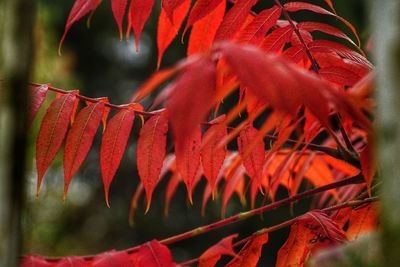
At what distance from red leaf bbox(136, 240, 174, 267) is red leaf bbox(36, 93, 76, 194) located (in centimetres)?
13

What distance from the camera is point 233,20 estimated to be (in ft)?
2.25

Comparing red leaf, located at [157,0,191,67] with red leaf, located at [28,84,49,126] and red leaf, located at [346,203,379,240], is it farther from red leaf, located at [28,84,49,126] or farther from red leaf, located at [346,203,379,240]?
red leaf, located at [346,203,379,240]

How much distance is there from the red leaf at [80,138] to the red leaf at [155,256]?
0.33ft

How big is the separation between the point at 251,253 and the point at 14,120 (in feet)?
1.38

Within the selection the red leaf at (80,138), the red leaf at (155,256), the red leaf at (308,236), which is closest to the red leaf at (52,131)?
the red leaf at (80,138)

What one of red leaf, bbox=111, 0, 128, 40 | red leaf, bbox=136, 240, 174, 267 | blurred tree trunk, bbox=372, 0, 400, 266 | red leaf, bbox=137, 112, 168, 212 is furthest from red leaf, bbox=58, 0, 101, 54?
blurred tree trunk, bbox=372, 0, 400, 266

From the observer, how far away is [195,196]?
19.6 ft

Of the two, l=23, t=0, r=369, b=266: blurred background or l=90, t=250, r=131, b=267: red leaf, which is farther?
l=23, t=0, r=369, b=266: blurred background

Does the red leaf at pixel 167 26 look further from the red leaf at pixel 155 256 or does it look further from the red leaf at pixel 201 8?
the red leaf at pixel 155 256

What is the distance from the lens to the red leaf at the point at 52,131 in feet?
2.22

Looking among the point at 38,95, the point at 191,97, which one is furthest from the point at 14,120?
the point at 38,95

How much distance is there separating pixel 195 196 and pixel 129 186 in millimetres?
741

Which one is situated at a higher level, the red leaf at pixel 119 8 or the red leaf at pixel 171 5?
the red leaf at pixel 171 5

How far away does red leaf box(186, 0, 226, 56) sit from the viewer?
79 centimetres
